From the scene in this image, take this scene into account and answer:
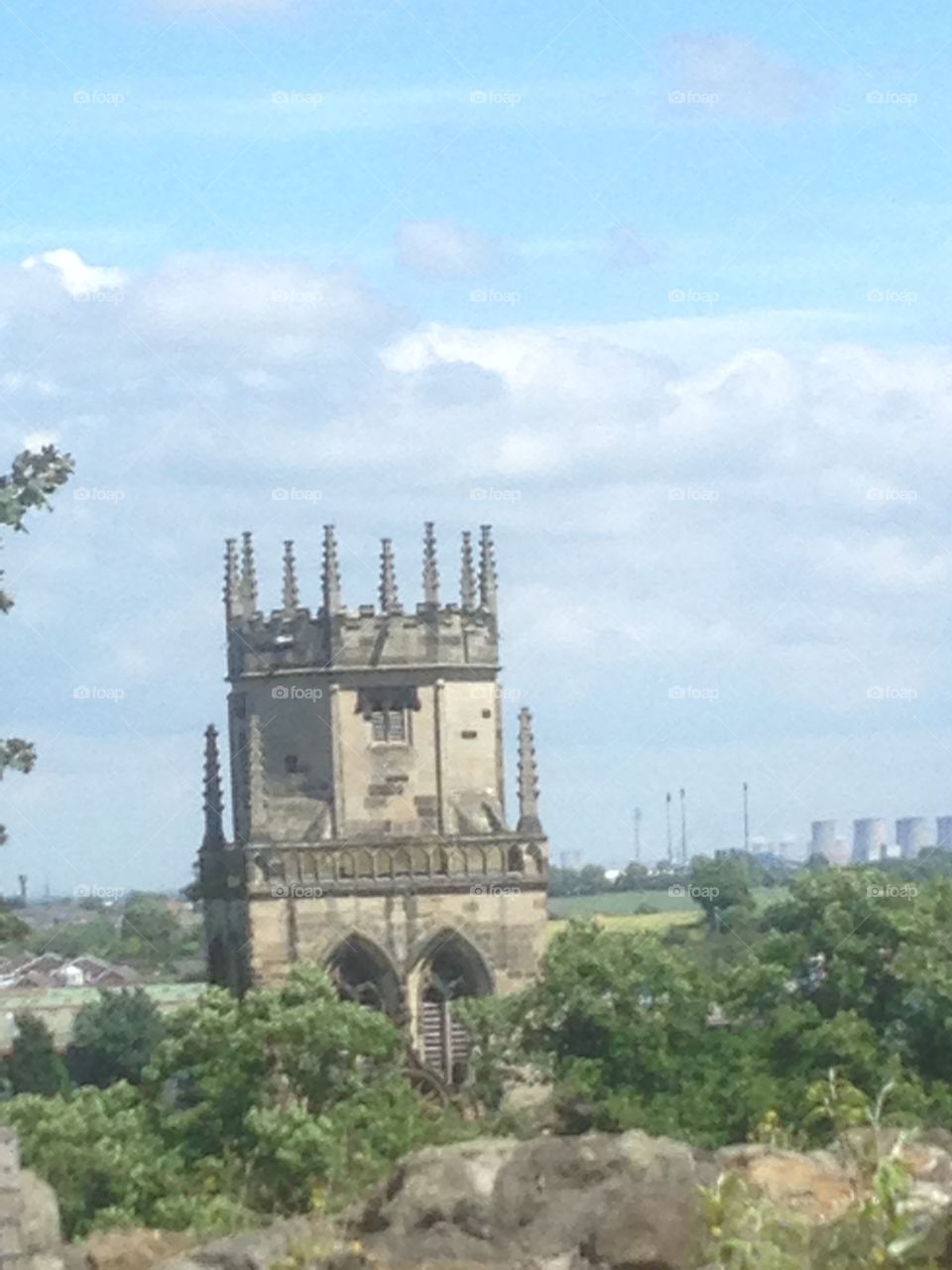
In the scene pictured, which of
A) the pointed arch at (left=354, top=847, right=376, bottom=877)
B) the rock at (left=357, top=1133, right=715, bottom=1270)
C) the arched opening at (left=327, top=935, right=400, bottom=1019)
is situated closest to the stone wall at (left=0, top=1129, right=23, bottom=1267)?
the rock at (left=357, top=1133, right=715, bottom=1270)

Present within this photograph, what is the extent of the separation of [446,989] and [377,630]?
9.12 meters

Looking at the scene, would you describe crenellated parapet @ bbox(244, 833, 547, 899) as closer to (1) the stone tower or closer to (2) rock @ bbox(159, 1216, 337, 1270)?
(1) the stone tower

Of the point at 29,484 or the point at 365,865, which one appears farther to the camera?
the point at 365,865

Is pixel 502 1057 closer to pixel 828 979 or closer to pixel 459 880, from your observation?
pixel 828 979

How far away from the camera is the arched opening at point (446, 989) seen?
99.1 meters

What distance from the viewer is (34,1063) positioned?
112 meters

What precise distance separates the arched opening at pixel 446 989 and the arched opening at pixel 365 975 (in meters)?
0.73

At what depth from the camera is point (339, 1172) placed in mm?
61188

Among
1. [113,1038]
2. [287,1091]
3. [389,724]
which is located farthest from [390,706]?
[287,1091]

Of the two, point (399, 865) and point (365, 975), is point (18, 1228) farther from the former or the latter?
point (399, 865)

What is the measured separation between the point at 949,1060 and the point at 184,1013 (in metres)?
11.9

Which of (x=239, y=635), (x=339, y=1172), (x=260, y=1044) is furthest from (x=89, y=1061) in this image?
(x=339, y=1172)

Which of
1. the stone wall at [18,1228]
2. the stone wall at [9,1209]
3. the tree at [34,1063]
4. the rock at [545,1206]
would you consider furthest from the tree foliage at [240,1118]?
the tree at [34,1063]

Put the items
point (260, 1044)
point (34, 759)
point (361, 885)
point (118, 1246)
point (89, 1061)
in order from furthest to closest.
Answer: point (89, 1061) → point (361, 885) → point (260, 1044) → point (34, 759) → point (118, 1246)
